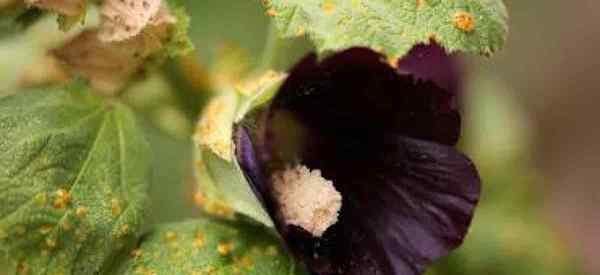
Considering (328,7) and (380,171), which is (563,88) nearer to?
(380,171)

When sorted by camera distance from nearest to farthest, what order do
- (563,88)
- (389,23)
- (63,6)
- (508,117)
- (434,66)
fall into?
Answer: 1. (389,23)
2. (63,6)
3. (434,66)
4. (508,117)
5. (563,88)

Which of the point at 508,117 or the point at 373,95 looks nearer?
the point at 373,95

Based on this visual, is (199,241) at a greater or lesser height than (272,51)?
lesser

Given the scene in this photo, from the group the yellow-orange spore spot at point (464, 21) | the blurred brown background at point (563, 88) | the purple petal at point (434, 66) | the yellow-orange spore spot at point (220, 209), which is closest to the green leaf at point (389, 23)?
the yellow-orange spore spot at point (464, 21)

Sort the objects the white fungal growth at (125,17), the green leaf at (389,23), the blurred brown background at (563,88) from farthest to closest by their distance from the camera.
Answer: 1. the blurred brown background at (563,88)
2. the white fungal growth at (125,17)
3. the green leaf at (389,23)

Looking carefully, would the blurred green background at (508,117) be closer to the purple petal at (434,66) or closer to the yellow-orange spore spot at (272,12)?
the purple petal at (434,66)

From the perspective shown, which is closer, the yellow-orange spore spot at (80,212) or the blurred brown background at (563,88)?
the yellow-orange spore spot at (80,212)

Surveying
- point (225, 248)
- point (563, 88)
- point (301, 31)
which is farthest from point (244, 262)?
point (563, 88)

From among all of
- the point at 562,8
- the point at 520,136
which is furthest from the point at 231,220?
the point at 562,8
